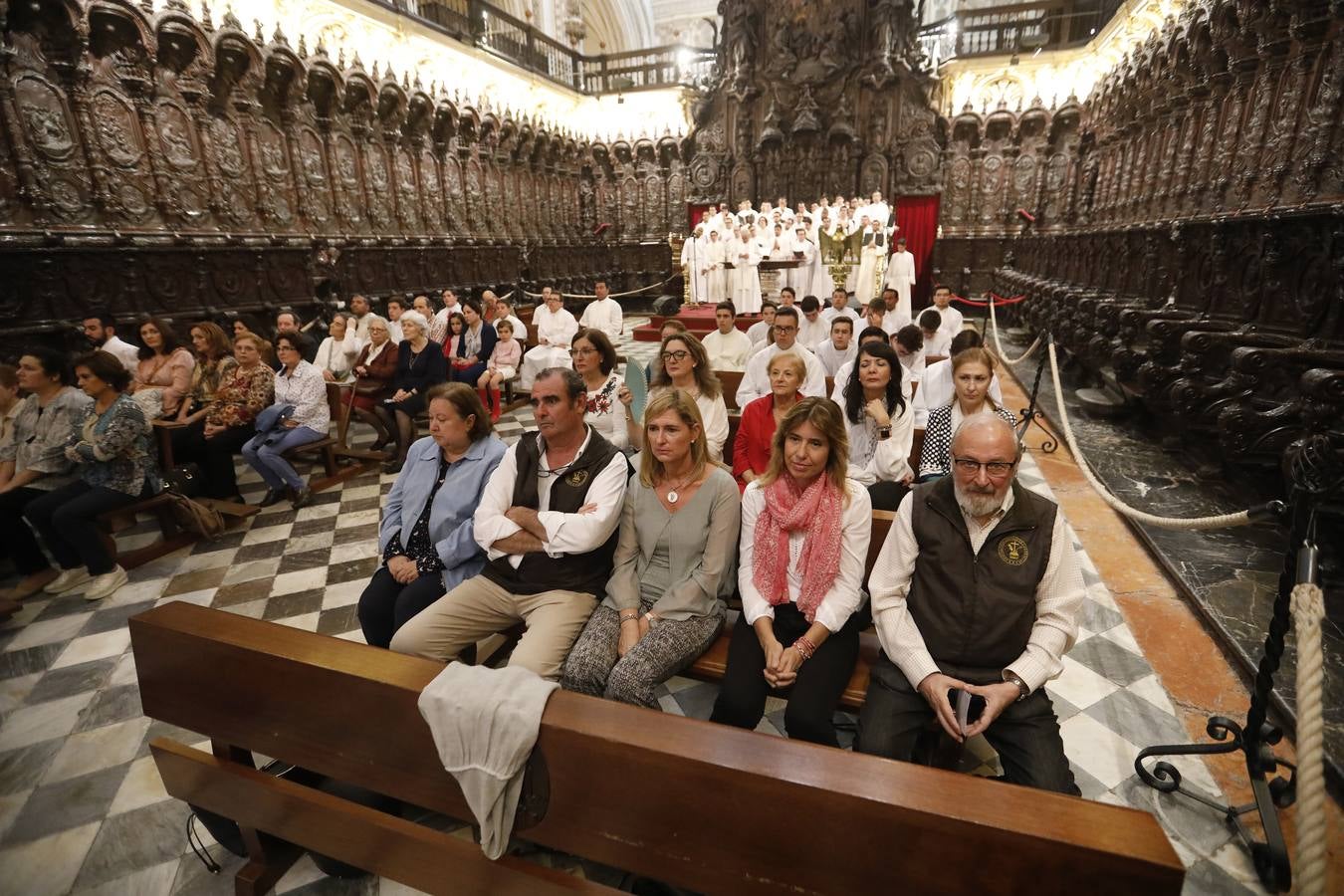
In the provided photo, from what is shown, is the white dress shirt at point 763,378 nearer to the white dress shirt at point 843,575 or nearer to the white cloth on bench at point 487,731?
the white dress shirt at point 843,575

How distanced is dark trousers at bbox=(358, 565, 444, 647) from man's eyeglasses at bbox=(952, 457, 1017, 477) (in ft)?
7.05

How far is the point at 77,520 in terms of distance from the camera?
3.53m

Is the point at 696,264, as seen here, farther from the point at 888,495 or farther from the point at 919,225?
the point at 888,495

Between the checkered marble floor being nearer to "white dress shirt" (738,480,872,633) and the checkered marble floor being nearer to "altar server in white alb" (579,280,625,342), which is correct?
"white dress shirt" (738,480,872,633)

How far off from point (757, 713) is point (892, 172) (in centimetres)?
1765

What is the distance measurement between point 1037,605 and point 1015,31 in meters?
20.2

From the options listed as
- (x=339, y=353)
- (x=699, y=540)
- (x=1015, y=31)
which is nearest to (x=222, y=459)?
(x=339, y=353)

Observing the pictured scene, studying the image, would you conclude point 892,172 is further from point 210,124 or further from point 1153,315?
point 210,124

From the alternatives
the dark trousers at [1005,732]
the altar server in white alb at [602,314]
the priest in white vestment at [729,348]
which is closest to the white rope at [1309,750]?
the dark trousers at [1005,732]

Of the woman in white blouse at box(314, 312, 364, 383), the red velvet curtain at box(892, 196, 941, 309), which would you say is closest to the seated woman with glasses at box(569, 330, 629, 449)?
the woman in white blouse at box(314, 312, 364, 383)

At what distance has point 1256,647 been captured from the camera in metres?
2.73

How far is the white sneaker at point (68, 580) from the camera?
11.8 feet

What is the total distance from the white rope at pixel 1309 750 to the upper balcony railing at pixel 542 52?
16852 millimetres

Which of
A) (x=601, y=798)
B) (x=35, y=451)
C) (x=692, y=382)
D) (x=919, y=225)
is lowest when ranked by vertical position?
(x=601, y=798)
